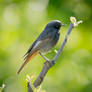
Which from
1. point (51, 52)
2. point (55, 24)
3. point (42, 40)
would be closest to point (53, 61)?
point (42, 40)

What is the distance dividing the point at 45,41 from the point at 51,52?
6.62ft

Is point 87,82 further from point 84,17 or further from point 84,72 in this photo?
point 84,17

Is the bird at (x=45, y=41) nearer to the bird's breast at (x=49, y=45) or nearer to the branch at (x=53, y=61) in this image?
the bird's breast at (x=49, y=45)

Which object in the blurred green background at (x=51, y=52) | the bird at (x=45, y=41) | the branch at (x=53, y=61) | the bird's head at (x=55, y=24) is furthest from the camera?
the blurred green background at (x=51, y=52)

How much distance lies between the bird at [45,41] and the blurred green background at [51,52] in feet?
5.10

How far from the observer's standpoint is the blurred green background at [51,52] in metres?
7.48

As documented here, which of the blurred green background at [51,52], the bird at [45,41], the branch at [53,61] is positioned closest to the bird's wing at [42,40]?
the bird at [45,41]

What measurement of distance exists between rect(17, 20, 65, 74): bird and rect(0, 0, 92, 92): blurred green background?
5.10ft

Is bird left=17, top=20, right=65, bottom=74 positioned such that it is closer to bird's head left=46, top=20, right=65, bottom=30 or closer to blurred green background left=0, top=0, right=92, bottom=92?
bird's head left=46, top=20, right=65, bottom=30

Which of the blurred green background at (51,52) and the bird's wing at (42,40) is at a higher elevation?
the bird's wing at (42,40)

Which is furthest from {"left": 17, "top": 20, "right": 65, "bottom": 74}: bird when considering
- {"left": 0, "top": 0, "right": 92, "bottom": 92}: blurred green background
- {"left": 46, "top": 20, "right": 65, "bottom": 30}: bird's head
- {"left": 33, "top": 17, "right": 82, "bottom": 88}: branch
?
{"left": 0, "top": 0, "right": 92, "bottom": 92}: blurred green background

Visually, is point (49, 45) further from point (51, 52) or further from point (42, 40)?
point (51, 52)

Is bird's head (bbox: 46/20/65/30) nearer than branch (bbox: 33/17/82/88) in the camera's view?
No

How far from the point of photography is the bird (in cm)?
490
